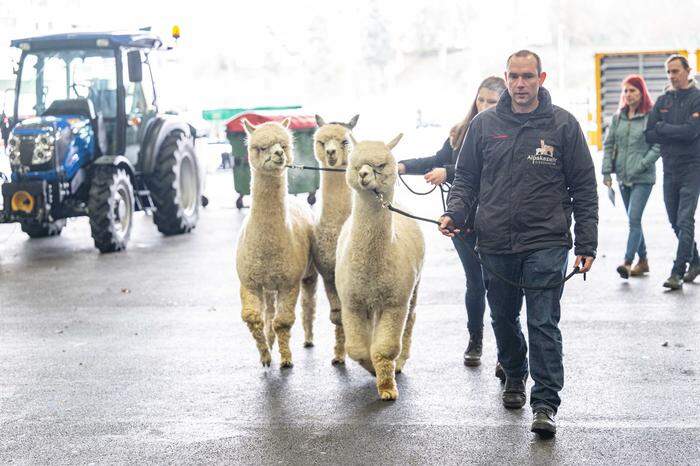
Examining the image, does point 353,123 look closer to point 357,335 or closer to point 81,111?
point 357,335

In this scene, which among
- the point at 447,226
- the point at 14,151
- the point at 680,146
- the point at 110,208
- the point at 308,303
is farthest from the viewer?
the point at 14,151

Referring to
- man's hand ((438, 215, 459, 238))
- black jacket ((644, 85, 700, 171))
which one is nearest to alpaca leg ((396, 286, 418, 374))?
man's hand ((438, 215, 459, 238))

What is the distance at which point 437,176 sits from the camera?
6582 mm

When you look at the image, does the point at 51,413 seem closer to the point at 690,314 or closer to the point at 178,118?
the point at 690,314

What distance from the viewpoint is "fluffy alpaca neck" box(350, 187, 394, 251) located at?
6180 mm

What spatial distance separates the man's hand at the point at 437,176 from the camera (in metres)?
6.57

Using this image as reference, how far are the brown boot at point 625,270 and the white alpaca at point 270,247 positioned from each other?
4396mm

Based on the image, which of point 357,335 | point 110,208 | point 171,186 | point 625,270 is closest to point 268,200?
point 357,335

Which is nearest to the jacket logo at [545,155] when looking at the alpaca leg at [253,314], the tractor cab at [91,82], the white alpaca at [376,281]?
the white alpaca at [376,281]

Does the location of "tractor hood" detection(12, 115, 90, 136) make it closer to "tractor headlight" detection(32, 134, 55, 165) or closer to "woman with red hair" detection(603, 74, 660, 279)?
"tractor headlight" detection(32, 134, 55, 165)

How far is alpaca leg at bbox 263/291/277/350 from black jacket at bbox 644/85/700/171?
13.7 feet

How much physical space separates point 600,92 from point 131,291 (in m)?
16.4

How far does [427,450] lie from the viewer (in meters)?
5.33

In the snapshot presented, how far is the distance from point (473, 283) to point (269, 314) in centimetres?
158
